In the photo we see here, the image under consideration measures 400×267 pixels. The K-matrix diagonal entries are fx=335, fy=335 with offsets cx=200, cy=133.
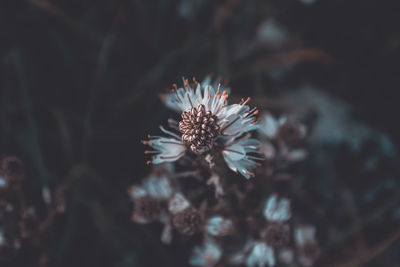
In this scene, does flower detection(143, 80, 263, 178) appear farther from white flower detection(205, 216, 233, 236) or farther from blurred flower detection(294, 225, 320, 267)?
blurred flower detection(294, 225, 320, 267)

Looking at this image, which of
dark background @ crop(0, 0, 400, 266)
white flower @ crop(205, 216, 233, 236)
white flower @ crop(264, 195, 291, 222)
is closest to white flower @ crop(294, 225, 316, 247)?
dark background @ crop(0, 0, 400, 266)

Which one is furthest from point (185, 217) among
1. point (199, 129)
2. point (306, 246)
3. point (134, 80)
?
point (134, 80)

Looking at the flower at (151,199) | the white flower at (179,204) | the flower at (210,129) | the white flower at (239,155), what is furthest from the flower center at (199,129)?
the flower at (151,199)

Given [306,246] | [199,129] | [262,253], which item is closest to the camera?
[199,129]

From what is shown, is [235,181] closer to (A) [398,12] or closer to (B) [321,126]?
(B) [321,126]

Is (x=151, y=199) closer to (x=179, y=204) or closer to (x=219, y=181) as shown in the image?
(x=179, y=204)

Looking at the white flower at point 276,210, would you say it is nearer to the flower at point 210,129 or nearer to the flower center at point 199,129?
the flower at point 210,129
